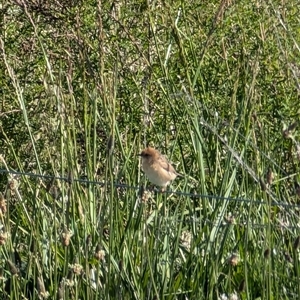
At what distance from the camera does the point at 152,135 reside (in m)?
4.97

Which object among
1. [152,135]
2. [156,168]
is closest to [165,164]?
[156,168]

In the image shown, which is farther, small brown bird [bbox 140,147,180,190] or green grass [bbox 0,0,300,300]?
small brown bird [bbox 140,147,180,190]

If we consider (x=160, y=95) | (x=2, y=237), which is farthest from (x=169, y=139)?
(x=2, y=237)

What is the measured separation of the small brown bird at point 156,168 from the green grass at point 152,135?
0.26 ft

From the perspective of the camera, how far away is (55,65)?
17.5 feet

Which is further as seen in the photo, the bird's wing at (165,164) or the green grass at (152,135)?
the bird's wing at (165,164)

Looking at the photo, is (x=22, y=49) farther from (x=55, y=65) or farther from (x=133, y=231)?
(x=133, y=231)

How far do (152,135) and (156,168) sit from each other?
3.86 feet

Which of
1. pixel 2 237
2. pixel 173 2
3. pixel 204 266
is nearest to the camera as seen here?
pixel 2 237

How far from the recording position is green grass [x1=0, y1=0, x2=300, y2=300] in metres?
3.46

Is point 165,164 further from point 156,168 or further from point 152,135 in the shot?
point 152,135

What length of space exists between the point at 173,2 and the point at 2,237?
280cm

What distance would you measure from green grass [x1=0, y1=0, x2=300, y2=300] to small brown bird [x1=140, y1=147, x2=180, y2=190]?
0.26ft

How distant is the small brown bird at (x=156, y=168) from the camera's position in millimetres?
3818
